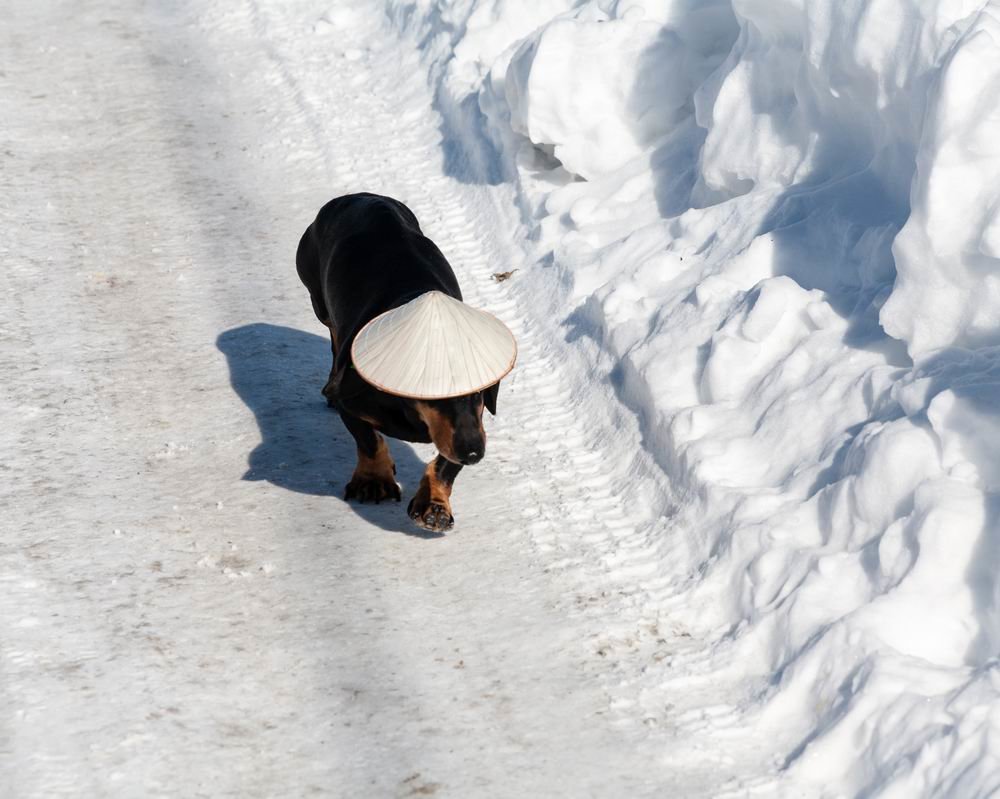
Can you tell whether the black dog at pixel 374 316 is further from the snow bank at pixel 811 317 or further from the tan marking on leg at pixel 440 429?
the snow bank at pixel 811 317

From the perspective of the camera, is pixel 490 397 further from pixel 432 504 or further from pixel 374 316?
pixel 374 316

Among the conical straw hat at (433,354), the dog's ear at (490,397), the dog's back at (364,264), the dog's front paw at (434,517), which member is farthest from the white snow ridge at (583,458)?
the conical straw hat at (433,354)

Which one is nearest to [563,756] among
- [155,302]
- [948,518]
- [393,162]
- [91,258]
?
[948,518]

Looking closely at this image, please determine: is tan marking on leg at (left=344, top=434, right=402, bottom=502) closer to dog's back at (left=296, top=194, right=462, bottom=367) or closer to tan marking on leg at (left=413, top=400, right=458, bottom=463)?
dog's back at (left=296, top=194, right=462, bottom=367)

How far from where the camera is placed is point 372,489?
648 cm

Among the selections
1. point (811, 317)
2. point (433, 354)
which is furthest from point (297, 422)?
point (811, 317)

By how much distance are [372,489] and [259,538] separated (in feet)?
2.03

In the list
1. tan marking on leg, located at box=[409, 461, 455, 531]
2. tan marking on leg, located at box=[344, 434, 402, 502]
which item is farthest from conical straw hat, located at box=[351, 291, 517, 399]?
tan marking on leg, located at box=[344, 434, 402, 502]

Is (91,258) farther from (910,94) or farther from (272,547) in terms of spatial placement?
(910,94)

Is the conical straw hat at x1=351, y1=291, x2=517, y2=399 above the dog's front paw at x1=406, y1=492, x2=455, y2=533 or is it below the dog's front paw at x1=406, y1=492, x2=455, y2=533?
above

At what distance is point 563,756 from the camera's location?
186 inches

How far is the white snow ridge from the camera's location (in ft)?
15.5

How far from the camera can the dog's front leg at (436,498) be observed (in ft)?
19.9

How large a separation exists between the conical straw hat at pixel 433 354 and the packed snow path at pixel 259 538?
88 cm
